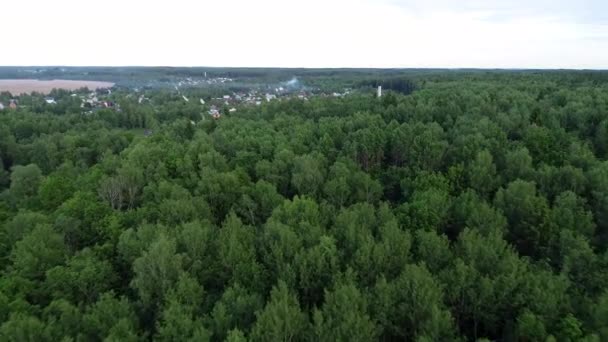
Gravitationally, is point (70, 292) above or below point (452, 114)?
below

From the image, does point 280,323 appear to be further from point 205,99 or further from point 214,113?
point 205,99

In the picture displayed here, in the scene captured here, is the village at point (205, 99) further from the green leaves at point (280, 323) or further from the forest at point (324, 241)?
the green leaves at point (280, 323)

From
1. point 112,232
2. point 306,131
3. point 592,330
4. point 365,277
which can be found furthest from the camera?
point 306,131

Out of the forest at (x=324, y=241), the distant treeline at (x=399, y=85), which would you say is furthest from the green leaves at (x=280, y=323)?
the distant treeline at (x=399, y=85)

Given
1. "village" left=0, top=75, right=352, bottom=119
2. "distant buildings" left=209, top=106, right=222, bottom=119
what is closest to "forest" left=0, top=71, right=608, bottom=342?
"distant buildings" left=209, top=106, right=222, bottom=119

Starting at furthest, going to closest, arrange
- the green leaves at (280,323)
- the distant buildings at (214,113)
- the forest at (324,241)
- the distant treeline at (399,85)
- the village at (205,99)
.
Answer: the distant treeline at (399,85) → the village at (205,99) → the distant buildings at (214,113) → the forest at (324,241) → the green leaves at (280,323)

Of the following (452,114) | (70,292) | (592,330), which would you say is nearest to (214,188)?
(70,292)

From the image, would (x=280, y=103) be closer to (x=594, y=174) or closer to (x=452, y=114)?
(x=452, y=114)

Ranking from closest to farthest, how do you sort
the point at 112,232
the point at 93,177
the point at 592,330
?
the point at 592,330 → the point at 112,232 → the point at 93,177
